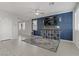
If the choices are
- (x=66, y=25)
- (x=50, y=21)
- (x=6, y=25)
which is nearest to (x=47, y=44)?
(x=66, y=25)

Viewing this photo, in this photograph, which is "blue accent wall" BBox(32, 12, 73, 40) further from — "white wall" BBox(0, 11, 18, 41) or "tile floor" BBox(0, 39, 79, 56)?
"white wall" BBox(0, 11, 18, 41)

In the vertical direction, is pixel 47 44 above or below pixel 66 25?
below

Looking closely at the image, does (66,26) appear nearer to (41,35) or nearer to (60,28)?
(60,28)

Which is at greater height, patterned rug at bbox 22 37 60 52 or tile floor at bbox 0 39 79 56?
tile floor at bbox 0 39 79 56

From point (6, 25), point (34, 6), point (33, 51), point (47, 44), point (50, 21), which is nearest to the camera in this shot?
point (33, 51)

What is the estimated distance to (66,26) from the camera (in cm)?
843

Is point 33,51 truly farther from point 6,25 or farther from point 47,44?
point 6,25

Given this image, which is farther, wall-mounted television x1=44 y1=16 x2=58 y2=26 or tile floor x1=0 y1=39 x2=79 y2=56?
wall-mounted television x1=44 y1=16 x2=58 y2=26

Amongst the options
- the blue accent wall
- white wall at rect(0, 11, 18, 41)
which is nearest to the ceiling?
white wall at rect(0, 11, 18, 41)

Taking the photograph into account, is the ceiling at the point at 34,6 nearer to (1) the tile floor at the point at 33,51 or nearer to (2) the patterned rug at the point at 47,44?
(1) the tile floor at the point at 33,51

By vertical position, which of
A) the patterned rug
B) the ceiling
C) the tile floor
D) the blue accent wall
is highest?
the ceiling

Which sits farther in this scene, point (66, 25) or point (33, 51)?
point (66, 25)

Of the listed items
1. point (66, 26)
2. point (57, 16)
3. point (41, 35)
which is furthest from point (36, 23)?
point (66, 26)

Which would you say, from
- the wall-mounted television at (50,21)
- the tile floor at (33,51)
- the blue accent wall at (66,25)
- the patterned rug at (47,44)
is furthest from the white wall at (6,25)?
the blue accent wall at (66,25)
